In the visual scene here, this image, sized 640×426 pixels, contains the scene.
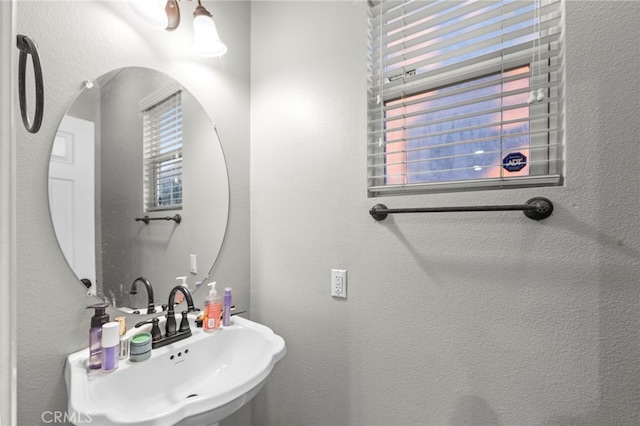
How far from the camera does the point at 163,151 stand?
1.18 m

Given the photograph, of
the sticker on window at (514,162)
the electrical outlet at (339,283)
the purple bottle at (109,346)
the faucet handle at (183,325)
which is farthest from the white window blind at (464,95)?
the purple bottle at (109,346)

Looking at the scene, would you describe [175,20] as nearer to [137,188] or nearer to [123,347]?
[137,188]

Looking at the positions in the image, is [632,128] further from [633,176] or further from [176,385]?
[176,385]

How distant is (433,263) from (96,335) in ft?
3.68

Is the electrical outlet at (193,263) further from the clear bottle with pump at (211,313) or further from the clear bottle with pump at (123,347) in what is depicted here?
the clear bottle with pump at (123,347)

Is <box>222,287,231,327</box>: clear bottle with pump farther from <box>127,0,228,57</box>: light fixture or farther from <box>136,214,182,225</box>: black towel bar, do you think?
<box>127,0,228,57</box>: light fixture

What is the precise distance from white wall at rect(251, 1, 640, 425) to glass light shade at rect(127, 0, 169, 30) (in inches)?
19.4

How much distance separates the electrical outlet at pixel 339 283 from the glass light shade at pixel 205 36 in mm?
1043

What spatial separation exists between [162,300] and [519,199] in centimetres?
134

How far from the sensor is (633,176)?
2.41ft

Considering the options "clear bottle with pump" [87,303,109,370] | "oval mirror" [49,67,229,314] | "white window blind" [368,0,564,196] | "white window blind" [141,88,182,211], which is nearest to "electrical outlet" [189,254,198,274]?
"oval mirror" [49,67,229,314]

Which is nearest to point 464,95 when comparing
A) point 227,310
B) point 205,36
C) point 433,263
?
point 433,263

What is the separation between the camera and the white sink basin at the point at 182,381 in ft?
2.33

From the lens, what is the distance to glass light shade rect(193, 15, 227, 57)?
1130mm
